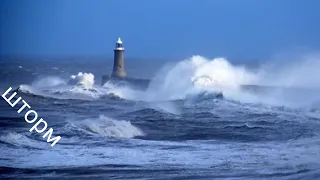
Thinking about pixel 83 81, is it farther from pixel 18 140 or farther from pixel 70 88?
pixel 18 140

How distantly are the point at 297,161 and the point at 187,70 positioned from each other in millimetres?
14745

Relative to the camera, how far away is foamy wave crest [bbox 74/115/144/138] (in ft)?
29.8

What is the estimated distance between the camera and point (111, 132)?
9.22 metres

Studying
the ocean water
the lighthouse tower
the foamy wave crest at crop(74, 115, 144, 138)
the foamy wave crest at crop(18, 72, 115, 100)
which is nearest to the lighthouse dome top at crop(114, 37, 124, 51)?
the lighthouse tower

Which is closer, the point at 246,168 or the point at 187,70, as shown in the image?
the point at 246,168

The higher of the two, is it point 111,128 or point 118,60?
point 118,60

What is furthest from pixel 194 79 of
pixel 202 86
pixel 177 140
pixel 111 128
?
pixel 177 140

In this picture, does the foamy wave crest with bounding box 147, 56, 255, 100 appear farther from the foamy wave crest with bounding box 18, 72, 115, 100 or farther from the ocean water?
the foamy wave crest with bounding box 18, 72, 115, 100

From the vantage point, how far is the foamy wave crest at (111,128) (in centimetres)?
907

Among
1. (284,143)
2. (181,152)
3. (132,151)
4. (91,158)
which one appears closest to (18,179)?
(91,158)

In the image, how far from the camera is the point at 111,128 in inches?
Answer: 370

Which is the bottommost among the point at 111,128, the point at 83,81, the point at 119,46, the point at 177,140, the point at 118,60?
the point at 177,140

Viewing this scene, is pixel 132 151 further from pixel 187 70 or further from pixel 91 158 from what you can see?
pixel 187 70

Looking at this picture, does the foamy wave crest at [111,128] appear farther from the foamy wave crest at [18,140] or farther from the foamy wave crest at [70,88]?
the foamy wave crest at [70,88]
